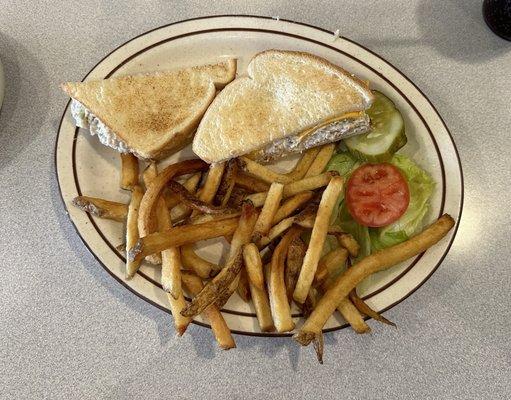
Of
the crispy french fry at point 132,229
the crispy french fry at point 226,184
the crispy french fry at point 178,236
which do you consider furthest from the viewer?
the crispy french fry at point 226,184

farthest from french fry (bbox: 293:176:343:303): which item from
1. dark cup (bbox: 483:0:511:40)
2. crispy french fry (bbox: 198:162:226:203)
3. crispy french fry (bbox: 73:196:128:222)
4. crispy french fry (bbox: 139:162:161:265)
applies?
dark cup (bbox: 483:0:511:40)

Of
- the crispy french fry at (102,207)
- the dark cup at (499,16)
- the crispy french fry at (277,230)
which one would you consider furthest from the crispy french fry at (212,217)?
the dark cup at (499,16)

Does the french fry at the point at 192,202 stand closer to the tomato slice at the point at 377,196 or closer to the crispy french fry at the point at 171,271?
the crispy french fry at the point at 171,271

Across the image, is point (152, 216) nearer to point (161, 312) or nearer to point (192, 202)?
point (192, 202)

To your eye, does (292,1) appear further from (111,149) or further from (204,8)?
(111,149)

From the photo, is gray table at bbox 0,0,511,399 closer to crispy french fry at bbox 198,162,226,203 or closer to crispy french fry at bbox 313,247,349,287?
crispy french fry at bbox 313,247,349,287

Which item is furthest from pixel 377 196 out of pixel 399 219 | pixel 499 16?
pixel 499 16
